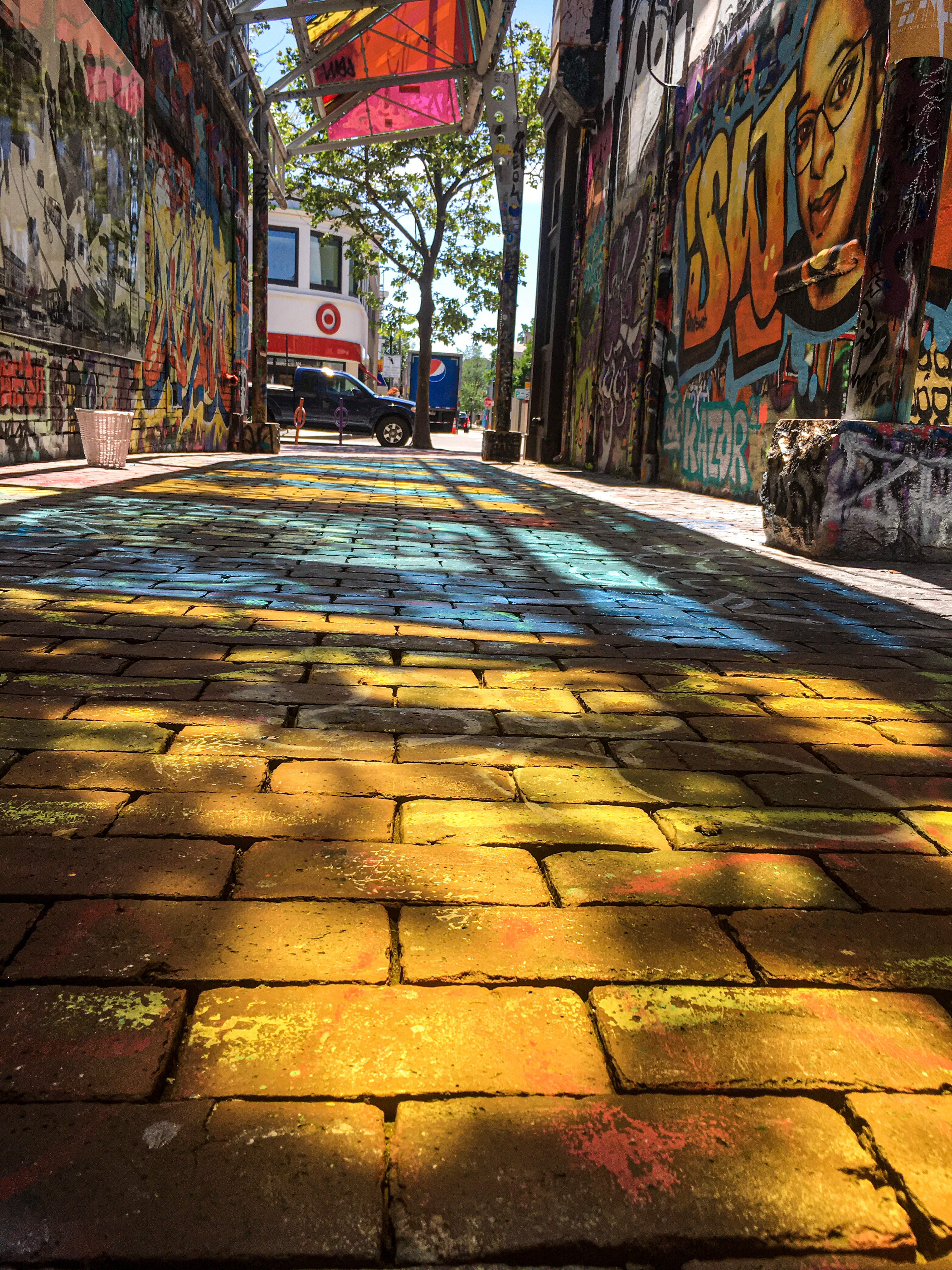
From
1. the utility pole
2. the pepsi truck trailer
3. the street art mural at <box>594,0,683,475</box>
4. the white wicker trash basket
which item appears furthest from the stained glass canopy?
the pepsi truck trailer

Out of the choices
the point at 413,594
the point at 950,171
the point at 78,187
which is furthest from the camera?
the point at 78,187

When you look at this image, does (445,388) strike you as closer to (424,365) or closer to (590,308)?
(424,365)

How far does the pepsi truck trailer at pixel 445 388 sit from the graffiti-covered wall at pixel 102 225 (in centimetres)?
2601

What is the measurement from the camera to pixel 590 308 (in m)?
17.6

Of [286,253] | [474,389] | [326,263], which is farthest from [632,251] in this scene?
[474,389]

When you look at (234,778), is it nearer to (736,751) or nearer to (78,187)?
(736,751)

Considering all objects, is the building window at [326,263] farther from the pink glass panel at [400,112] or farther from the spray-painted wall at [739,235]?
the spray-painted wall at [739,235]

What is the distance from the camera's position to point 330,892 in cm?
151

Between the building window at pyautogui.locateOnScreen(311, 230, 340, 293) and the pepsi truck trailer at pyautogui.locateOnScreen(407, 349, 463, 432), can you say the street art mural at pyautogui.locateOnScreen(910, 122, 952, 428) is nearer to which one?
the pepsi truck trailer at pyautogui.locateOnScreen(407, 349, 463, 432)

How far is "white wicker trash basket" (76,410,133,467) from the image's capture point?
8781mm

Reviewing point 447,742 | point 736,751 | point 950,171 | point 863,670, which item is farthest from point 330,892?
point 950,171

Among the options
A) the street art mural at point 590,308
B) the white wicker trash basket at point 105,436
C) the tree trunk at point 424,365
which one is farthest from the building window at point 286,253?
the white wicker trash basket at point 105,436

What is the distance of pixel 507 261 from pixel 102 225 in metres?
9.97

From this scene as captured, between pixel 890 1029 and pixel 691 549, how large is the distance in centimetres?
496
